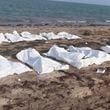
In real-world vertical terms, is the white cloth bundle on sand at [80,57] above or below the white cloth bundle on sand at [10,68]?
below

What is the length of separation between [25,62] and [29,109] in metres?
4.37

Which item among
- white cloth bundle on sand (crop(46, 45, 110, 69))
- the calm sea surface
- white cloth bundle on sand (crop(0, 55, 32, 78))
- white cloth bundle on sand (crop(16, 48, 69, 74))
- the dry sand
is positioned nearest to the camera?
the dry sand

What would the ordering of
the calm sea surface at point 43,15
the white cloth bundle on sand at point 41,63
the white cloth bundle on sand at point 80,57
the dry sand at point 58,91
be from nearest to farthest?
the dry sand at point 58,91, the white cloth bundle on sand at point 41,63, the white cloth bundle on sand at point 80,57, the calm sea surface at point 43,15

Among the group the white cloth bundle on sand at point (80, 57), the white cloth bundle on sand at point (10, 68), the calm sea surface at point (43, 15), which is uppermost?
the white cloth bundle on sand at point (10, 68)

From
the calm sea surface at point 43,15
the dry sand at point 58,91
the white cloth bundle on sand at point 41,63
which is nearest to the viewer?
the dry sand at point 58,91

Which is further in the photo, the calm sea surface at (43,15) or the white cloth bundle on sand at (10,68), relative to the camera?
the calm sea surface at (43,15)

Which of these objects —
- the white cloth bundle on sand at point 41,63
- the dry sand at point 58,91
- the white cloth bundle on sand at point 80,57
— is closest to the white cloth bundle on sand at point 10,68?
the dry sand at point 58,91

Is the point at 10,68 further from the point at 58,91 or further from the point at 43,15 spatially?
the point at 43,15

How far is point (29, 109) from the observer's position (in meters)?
8.12

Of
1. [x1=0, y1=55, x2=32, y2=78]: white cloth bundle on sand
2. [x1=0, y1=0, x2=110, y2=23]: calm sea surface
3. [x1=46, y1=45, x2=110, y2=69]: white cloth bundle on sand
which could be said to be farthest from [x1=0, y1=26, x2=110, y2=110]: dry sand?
[x1=0, y1=0, x2=110, y2=23]: calm sea surface

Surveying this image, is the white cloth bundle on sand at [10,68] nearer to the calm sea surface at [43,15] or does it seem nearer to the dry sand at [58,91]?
the dry sand at [58,91]

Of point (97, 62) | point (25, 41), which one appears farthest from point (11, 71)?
point (25, 41)

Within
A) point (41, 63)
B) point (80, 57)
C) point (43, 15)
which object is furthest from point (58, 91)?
point (43, 15)

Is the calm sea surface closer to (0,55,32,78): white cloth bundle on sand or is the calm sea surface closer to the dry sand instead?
(0,55,32,78): white cloth bundle on sand
